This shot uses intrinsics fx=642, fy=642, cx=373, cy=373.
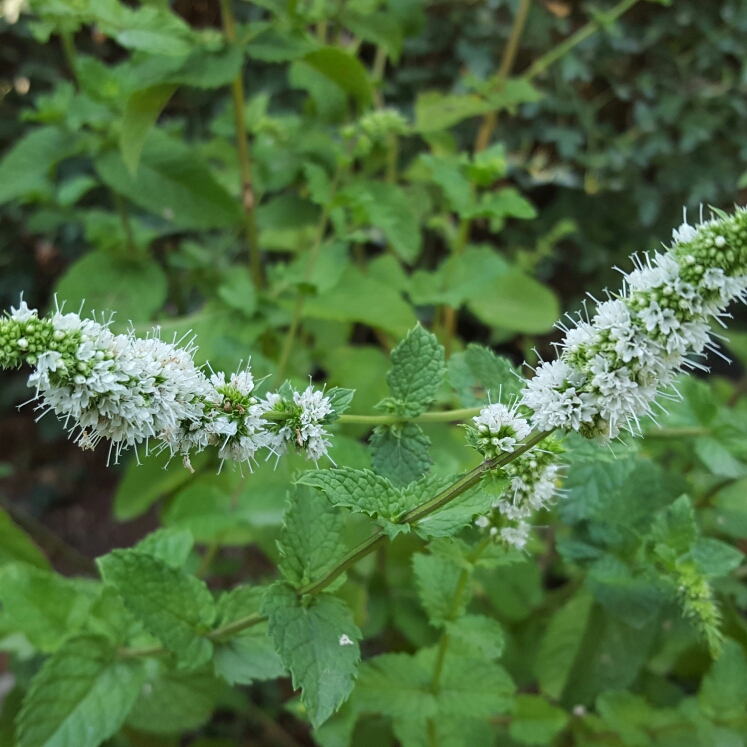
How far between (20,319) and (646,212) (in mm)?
1512

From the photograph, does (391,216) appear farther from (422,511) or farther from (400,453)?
(422,511)

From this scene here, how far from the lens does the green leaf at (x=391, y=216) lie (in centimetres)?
94

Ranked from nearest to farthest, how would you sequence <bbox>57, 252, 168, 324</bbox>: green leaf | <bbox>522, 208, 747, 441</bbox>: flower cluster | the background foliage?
1. <bbox>522, 208, 747, 441</bbox>: flower cluster
2. the background foliage
3. <bbox>57, 252, 168, 324</bbox>: green leaf

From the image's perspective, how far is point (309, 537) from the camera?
1.93 feet

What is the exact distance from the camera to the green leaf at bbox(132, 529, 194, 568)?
0.74m

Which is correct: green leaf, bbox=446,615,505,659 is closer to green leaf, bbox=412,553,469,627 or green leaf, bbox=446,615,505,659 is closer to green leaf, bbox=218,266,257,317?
green leaf, bbox=412,553,469,627

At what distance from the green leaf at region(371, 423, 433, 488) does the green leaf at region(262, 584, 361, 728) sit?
0.13m

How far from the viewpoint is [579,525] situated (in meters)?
0.78

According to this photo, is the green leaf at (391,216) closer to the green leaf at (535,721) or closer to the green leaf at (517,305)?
the green leaf at (517,305)

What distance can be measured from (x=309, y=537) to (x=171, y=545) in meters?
0.25

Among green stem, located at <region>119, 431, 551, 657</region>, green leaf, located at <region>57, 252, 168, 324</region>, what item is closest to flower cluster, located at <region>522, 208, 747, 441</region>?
green stem, located at <region>119, 431, 551, 657</region>

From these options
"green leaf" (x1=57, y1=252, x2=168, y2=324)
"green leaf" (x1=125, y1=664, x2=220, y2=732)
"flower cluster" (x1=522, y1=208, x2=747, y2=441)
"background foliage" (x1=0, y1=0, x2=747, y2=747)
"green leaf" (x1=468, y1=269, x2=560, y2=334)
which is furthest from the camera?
"green leaf" (x1=468, y1=269, x2=560, y2=334)

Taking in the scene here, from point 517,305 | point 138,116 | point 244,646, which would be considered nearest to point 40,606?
point 244,646

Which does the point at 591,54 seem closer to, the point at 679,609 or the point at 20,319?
the point at 679,609
